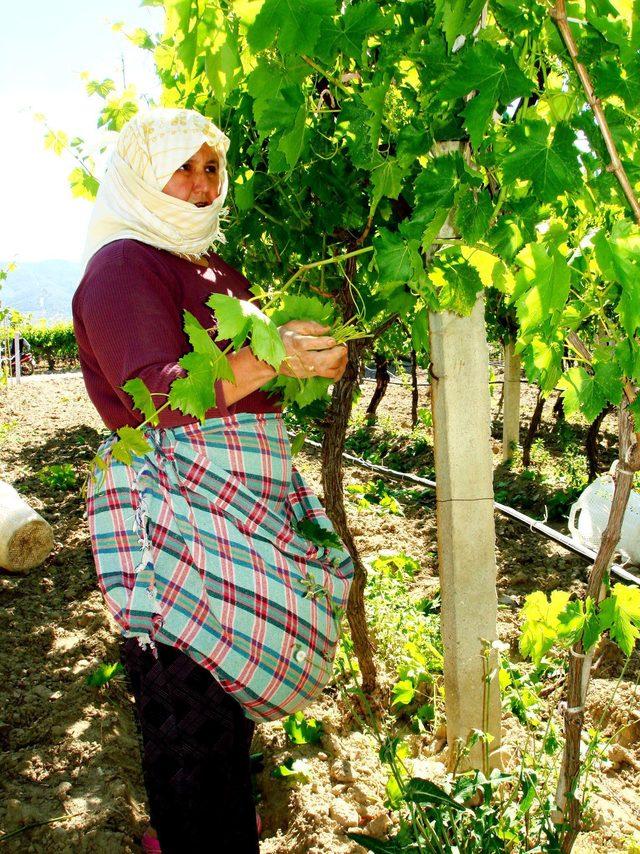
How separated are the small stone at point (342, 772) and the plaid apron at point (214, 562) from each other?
864 mm

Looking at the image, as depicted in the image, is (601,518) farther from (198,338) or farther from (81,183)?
(198,338)

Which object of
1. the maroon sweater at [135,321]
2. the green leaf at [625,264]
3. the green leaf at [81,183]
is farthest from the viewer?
the green leaf at [81,183]

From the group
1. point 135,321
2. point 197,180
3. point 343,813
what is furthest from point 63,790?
point 197,180

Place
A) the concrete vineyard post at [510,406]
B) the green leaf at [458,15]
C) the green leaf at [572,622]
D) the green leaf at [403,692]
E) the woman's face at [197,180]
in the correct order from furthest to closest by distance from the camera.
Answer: the concrete vineyard post at [510,406] → the green leaf at [403,692] → the woman's face at [197,180] → the green leaf at [572,622] → the green leaf at [458,15]

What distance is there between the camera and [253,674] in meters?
1.53

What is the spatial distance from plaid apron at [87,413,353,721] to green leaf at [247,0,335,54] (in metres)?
0.77

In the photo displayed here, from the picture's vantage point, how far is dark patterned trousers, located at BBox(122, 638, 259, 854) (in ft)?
5.07

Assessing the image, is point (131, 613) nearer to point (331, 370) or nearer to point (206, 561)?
point (206, 561)

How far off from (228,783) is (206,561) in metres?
0.54

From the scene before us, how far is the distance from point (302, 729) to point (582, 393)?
1747mm

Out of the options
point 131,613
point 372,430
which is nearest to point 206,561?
point 131,613

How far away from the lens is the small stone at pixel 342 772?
2.34m

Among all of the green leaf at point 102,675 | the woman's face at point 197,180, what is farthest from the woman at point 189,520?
the green leaf at point 102,675

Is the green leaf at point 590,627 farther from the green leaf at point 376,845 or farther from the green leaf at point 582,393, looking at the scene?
the green leaf at point 376,845
